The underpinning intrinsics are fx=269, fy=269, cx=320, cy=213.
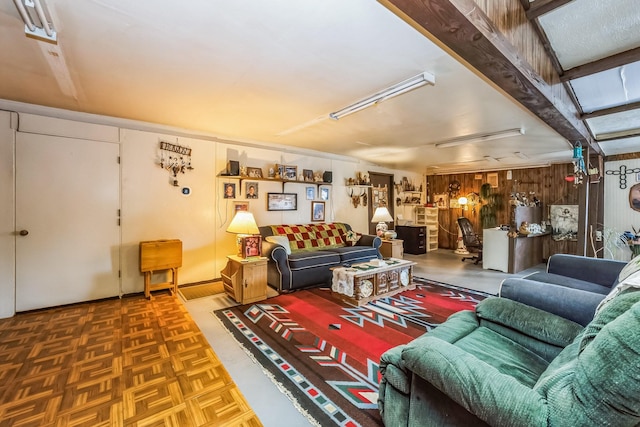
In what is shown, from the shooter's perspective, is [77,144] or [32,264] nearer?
[32,264]

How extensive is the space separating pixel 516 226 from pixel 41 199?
7440 mm

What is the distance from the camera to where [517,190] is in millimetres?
6770

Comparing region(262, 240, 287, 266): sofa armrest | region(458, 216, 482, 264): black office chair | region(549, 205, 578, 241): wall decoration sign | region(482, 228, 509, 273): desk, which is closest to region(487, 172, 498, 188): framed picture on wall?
region(549, 205, 578, 241): wall decoration sign

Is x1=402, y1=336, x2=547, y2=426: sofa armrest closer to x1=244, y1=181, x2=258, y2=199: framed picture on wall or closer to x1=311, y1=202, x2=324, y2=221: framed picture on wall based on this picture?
x1=244, y1=181, x2=258, y2=199: framed picture on wall

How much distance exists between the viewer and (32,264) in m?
3.13

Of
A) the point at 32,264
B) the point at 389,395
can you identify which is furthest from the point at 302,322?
the point at 32,264

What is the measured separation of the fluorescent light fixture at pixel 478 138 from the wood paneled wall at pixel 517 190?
206 cm

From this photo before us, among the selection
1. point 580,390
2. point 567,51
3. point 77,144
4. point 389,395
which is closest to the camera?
point 580,390

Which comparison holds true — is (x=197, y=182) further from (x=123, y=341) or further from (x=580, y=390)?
(x=580, y=390)

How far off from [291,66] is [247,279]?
247 cm

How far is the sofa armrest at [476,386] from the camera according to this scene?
0.86m

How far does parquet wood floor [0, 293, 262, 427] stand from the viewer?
1.61m

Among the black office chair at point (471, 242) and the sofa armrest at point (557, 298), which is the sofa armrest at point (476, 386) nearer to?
the sofa armrest at point (557, 298)

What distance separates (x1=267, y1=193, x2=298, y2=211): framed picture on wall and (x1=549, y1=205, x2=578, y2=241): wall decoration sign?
19.7ft
